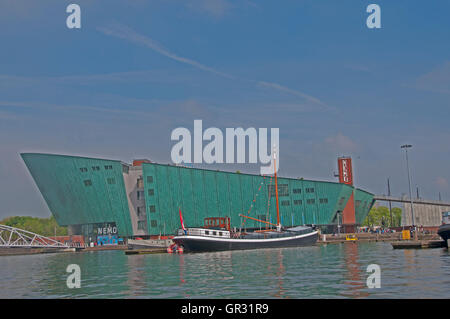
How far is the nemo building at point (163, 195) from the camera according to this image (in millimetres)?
139250

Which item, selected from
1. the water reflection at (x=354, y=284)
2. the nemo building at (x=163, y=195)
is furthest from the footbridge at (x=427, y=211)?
the water reflection at (x=354, y=284)

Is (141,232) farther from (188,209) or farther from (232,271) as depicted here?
(232,271)

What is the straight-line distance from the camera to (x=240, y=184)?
141375 mm

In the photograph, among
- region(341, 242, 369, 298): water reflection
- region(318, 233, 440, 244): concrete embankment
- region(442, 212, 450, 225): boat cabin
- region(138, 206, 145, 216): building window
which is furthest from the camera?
region(138, 206, 145, 216): building window

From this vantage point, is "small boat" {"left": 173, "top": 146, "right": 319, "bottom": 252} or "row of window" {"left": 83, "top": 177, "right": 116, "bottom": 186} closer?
"small boat" {"left": 173, "top": 146, "right": 319, "bottom": 252}

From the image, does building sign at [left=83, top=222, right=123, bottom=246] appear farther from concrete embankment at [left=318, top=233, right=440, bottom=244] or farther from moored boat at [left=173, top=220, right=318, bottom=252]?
moored boat at [left=173, top=220, right=318, bottom=252]

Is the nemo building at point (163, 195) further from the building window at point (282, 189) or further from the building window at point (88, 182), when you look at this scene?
the building window at point (282, 189)

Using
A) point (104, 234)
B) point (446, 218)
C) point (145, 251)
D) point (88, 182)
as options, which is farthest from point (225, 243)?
point (104, 234)

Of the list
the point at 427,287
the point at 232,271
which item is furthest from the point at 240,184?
the point at 427,287

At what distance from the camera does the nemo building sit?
457 feet

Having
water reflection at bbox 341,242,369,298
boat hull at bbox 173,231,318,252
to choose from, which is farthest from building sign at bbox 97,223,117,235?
water reflection at bbox 341,242,369,298

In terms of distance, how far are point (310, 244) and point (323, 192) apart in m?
45.5
